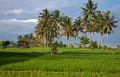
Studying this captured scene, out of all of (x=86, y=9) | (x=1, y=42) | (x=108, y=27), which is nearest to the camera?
(x=1, y=42)

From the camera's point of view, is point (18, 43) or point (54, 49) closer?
point (54, 49)

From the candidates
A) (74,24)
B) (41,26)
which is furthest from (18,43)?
(74,24)

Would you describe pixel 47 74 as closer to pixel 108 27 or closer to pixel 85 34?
pixel 108 27

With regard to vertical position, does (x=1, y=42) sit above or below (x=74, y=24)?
below

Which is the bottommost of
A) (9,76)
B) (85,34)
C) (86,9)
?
(9,76)

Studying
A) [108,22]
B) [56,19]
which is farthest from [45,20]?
[108,22]

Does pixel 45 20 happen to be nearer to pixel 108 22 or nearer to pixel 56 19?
pixel 56 19

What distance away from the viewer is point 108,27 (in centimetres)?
5856

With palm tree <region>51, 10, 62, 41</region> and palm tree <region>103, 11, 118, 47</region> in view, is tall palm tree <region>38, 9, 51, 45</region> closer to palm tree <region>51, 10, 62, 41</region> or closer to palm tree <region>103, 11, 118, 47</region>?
palm tree <region>51, 10, 62, 41</region>

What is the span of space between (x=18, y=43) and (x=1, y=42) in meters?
14.8

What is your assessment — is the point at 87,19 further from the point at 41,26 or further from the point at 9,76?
the point at 9,76

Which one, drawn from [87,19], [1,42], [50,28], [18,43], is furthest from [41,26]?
[1,42]

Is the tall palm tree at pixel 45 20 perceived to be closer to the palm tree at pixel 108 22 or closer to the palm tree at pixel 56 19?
the palm tree at pixel 56 19

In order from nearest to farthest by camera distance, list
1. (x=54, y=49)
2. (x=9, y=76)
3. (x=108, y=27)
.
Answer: (x=9, y=76)
(x=54, y=49)
(x=108, y=27)
